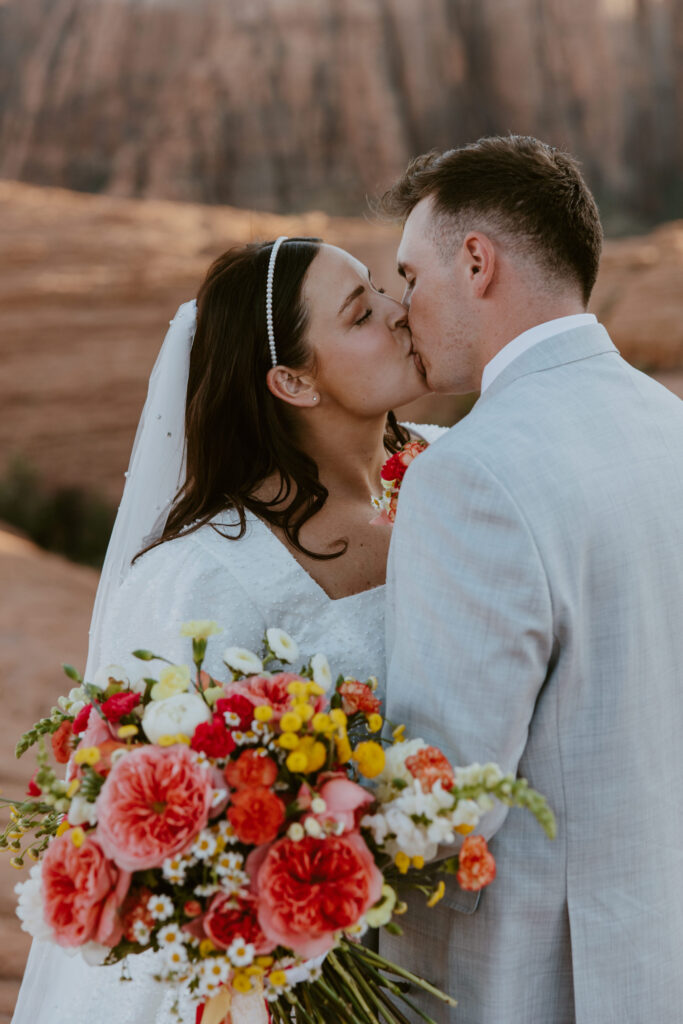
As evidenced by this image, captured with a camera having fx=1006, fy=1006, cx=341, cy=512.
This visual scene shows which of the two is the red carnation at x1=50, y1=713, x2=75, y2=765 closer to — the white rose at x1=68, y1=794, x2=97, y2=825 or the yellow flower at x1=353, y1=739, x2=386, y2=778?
the white rose at x1=68, y1=794, x2=97, y2=825

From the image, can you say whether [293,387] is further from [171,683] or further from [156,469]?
[171,683]

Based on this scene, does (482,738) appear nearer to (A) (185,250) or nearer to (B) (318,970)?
(B) (318,970)

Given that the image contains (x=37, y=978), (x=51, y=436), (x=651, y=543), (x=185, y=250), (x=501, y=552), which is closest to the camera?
(x=501, y=552)

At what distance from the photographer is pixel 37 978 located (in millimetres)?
2988

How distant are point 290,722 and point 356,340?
1.55 m

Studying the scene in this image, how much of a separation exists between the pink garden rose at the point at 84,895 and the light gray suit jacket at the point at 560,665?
61 centimetres

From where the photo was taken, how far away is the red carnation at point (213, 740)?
178cm

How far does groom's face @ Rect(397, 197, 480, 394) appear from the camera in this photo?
7.97 ft

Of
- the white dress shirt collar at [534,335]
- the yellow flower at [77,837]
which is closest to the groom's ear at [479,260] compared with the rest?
the white dress shirt collar at [534,335]

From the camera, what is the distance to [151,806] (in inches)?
68.2

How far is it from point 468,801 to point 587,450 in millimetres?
725

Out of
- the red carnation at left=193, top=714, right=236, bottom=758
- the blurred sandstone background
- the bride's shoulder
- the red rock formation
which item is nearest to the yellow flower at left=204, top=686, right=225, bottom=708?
the red carnation at left=193, top=714, right=236, bottom=758

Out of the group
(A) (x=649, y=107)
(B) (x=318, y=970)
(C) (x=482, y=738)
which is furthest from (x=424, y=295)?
(A) (x=649, y=107)

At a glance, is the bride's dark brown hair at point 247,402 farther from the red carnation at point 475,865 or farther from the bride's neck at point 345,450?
the red carnation at point 475,865
